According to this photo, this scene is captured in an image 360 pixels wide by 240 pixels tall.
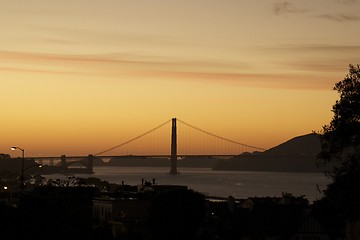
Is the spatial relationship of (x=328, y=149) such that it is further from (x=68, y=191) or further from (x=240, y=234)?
(x=68, y=191)

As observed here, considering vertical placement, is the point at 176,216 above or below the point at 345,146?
below

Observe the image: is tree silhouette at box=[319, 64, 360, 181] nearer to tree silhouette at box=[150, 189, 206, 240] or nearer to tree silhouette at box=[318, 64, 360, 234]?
tree silhouette at box=[318, 64, 360, 234]

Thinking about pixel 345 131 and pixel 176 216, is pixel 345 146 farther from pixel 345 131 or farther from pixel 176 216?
pixel 176 216

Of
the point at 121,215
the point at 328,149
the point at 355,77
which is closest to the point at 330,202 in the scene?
the point at 328,149

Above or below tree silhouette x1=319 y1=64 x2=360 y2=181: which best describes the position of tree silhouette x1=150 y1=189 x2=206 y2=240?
below

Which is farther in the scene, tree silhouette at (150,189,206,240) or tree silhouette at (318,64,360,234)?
tree silhouette at (150,189,206,240)

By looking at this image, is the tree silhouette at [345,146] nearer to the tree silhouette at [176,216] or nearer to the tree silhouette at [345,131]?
the tree silhouette at [345,131]

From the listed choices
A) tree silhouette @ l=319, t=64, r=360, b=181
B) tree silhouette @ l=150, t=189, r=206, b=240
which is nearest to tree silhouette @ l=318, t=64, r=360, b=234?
tree silhouette @ l=319, t=64, r=360, b=181

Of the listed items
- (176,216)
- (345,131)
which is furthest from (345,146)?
(176,216)

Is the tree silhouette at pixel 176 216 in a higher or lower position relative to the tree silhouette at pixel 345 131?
lower

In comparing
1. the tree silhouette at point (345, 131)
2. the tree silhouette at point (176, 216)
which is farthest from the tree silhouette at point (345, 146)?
the tree silhouette at point (176, 216)

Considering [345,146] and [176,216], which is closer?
[345,146]
